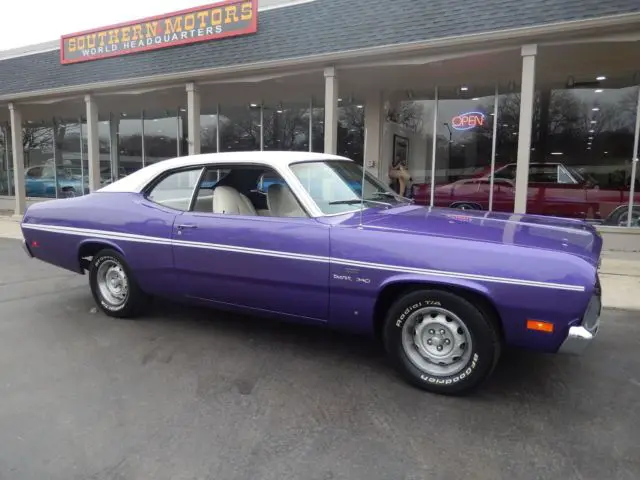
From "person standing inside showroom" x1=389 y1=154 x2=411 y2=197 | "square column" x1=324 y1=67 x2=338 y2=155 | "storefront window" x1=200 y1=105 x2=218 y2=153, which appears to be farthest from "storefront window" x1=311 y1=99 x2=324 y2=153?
"square column" x1=324 y1=67 x2=338 y2=155

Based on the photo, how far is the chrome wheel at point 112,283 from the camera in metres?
5.02

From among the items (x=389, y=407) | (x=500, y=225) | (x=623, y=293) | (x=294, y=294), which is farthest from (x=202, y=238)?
(x=623, y=293)

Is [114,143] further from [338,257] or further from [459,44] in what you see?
[338,257]

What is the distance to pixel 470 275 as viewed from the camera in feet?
10.4

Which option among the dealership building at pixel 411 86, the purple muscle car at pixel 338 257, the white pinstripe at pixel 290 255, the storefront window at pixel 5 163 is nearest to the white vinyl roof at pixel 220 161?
the purple muscle car at pixel 338 257

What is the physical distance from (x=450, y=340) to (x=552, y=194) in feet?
27.5

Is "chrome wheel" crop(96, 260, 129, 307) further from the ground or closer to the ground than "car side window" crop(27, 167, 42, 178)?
closer to the ground

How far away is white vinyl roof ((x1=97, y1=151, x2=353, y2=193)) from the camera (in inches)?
168

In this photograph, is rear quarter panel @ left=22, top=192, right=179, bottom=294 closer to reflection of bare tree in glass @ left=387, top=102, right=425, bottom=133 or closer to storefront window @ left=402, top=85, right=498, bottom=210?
storefront window @ left=402, top=85, right=498, bottom=210

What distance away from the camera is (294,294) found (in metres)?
3.82

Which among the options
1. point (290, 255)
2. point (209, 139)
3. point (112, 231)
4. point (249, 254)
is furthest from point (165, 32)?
point (290, 255)

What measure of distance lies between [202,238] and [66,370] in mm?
1433

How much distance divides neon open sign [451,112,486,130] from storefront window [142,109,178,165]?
28.7 feet

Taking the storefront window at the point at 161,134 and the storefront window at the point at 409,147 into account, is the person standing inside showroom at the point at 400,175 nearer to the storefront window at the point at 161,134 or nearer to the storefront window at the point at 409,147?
the storefront window at the point at 409,147
